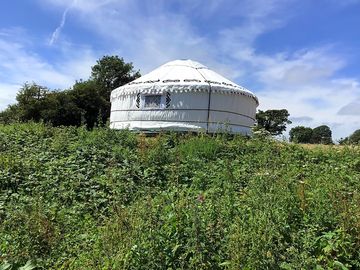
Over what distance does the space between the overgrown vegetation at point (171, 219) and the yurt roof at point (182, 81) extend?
6003 millimetres

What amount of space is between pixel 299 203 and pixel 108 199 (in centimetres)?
181

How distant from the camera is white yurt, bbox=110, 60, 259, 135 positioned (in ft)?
35.6

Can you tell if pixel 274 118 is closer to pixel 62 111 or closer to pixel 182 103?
pixel 62 111

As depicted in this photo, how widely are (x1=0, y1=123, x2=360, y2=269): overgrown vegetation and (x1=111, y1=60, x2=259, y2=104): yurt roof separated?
600 cm

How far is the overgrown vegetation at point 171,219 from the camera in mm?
2096

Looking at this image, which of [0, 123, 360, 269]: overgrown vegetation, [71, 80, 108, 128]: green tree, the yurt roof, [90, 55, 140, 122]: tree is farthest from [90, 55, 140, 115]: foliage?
[0, 123, 360, 269]: overgrown vegetation

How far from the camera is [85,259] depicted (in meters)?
2.21

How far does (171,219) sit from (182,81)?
881cm

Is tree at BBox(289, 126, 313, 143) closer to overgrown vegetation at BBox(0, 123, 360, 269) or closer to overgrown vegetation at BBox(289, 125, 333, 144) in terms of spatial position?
overgrown vegetation at BBox(289, 125, 333, 144)

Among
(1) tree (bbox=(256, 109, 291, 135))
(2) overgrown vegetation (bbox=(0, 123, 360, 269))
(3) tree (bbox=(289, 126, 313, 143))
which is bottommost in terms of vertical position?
(2) overgrown vegetation (bbox=(0, 123, 360, 269))

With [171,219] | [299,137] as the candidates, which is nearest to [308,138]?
[299,137]

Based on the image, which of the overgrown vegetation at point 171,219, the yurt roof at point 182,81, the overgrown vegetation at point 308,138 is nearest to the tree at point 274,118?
the overgrown vegetation at point 308,138

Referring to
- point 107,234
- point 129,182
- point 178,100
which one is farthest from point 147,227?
point 178,100

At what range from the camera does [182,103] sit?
10.9 meters
